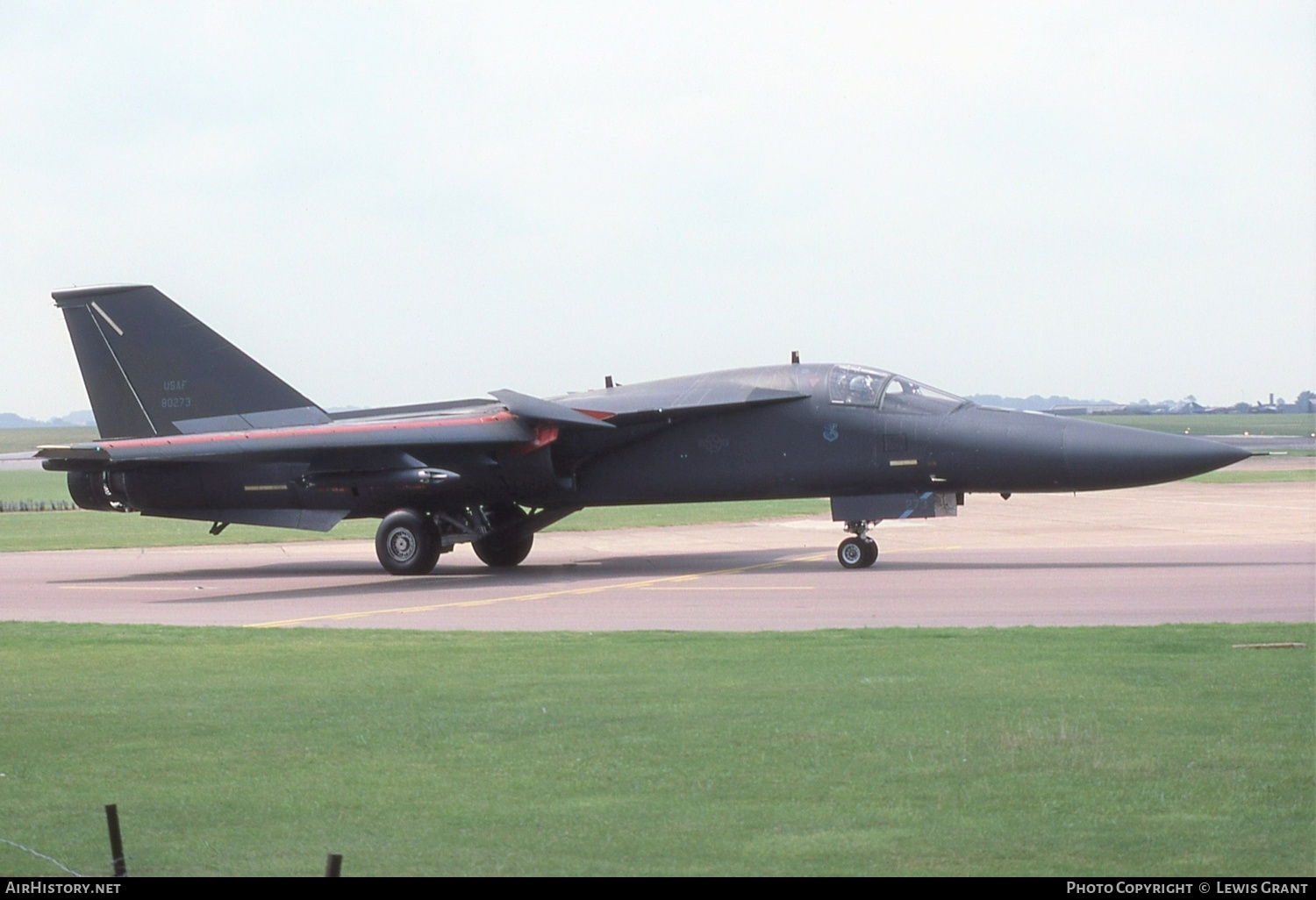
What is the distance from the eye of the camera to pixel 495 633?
14273 mm

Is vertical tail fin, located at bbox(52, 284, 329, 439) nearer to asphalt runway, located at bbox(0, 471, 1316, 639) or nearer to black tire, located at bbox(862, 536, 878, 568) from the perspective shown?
asphalt runway, located at bbox(0, 471, 1316, 639)

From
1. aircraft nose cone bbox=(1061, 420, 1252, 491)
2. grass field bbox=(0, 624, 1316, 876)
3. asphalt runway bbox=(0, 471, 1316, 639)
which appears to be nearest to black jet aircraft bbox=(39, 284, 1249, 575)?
aircraft nose cone bbox=(1061, 420, 1252, 491)

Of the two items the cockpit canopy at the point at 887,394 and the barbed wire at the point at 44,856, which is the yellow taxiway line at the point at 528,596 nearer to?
the cockpit canopy at the point at 887,394

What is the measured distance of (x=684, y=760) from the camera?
26.2 ft

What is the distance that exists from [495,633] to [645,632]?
4.96ft

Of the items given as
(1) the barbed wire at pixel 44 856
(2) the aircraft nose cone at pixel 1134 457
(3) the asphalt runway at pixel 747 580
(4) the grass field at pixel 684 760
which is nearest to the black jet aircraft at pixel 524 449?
(2) the aircraft nose cone at pixel 1134 457

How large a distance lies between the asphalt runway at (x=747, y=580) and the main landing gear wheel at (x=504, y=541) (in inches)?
13.7

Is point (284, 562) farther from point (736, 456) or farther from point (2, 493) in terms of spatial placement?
point (2, 493)

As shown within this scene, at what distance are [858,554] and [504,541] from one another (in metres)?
6.41

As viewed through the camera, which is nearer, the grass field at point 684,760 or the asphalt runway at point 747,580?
the grass field at point 684,760

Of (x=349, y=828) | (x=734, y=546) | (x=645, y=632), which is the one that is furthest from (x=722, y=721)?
(x=734, y=546)

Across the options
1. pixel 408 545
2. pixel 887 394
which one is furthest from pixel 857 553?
pixel 408 545

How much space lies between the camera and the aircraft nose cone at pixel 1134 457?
20.2m

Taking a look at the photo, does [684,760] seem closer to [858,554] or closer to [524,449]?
[858,554]
